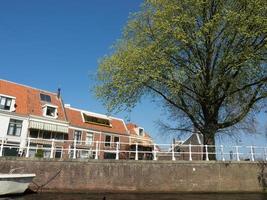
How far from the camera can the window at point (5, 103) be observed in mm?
31252

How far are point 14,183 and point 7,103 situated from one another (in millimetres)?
18083

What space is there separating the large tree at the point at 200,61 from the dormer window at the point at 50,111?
15469mm

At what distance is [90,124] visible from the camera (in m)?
39.5

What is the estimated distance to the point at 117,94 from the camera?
20391 mm

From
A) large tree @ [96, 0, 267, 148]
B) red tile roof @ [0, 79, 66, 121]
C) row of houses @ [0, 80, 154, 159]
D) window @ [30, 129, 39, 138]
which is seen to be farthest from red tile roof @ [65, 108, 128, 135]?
large tree @ [96, 0, 267, 148]

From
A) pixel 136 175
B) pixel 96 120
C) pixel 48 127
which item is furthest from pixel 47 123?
pixel 136 175

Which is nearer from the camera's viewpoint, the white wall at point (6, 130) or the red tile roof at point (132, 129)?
the white wall at point (6, 130)

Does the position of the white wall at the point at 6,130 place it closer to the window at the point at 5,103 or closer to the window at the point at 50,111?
the window at the point at 5,103

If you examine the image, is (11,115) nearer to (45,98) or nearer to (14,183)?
(45,98)

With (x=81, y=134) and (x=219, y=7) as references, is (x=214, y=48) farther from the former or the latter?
(x=81, y=134)

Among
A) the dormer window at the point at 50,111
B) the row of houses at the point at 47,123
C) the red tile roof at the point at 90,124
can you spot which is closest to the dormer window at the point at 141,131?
the red tile roof at the point at 90,124

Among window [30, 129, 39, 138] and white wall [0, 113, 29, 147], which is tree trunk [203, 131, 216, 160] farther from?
window [30, 129, 39, 138]

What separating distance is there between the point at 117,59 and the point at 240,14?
8.10m

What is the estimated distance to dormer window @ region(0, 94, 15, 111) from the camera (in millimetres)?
31297
